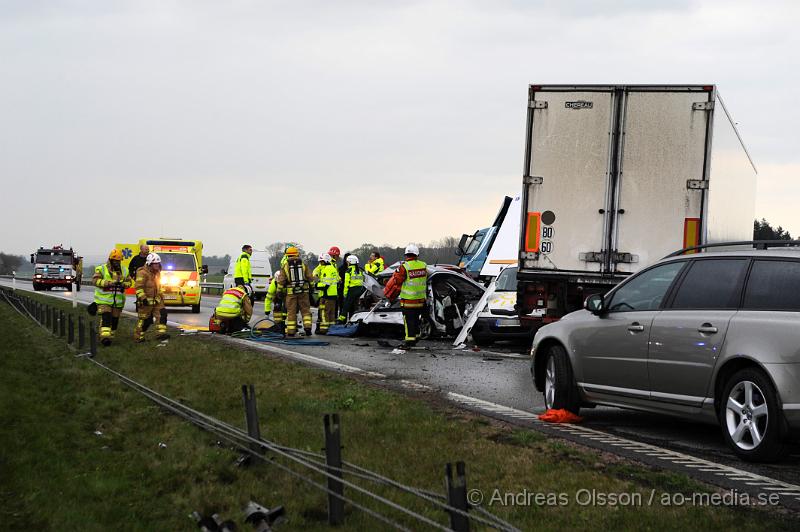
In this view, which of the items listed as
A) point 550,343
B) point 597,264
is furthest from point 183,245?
point 550,343

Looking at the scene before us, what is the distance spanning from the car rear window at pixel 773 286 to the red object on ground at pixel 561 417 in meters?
2.28

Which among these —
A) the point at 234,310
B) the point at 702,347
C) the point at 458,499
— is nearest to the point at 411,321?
the point at 234,310

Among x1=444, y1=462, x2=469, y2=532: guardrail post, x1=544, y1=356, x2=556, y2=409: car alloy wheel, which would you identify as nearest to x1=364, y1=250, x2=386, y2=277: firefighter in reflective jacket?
x1=544, y1=356, x2=556, y2=409: car alloy wheel

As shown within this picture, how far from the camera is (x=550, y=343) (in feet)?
31.0

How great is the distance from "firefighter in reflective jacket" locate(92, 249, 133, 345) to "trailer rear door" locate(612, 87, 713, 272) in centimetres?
925

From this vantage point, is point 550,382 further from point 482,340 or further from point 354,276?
point 354,276

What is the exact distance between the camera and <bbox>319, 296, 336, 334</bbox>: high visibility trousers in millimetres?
21484

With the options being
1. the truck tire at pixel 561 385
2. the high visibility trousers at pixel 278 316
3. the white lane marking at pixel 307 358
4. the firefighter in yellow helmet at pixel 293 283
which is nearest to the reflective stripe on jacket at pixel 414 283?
the white lane marking at pixel 307 358

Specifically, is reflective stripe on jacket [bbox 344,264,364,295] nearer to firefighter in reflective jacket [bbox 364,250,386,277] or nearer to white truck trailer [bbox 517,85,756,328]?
firefighter in reflective jacket [bbox 364,250,386,277]

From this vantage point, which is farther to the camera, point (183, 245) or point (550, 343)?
point (183, 245)

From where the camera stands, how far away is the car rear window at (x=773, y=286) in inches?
267

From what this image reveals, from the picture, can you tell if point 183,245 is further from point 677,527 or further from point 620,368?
point 677,527

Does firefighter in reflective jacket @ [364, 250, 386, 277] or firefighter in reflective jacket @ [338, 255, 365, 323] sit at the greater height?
firefighter in reflective jacket @ [364, 250, 386, 277]

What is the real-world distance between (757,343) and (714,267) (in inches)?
38.5
